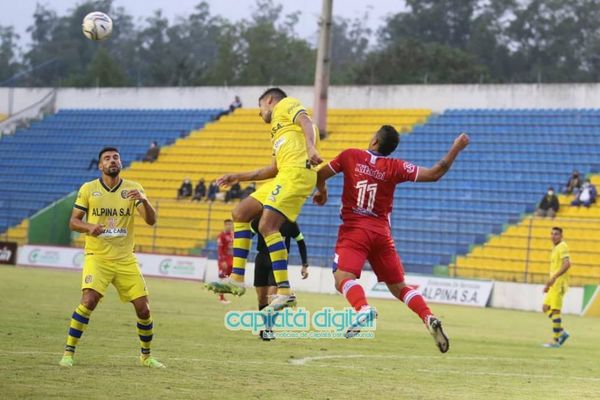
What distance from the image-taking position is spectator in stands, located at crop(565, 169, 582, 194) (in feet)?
125

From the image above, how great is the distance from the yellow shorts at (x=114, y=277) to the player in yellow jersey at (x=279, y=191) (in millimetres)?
1011

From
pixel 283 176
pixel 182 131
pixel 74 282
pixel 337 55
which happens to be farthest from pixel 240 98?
pixel 337 55

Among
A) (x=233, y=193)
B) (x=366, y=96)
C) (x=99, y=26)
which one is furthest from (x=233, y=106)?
(x=99, y=26)

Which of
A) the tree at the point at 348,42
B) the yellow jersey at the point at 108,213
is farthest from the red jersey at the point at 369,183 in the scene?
the tree at the point at 348,42

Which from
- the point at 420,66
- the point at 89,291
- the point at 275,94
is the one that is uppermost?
the point at 420,66

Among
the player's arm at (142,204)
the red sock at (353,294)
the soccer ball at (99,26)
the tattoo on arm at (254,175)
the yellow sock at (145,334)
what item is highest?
the soccer ball at (99,26)

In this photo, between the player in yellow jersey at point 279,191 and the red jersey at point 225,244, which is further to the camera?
the red jersey at point 225,244

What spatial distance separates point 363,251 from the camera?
12.4 m

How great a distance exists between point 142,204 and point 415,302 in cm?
335

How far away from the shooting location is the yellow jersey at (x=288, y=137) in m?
13.1

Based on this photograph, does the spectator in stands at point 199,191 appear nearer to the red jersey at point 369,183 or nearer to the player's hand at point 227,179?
the player's hand at point 227,179

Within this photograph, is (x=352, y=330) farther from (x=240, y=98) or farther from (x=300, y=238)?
(x=240, y=98)

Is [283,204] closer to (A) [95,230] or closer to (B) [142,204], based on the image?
(B) [142,204]

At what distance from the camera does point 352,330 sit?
11.8 metres
